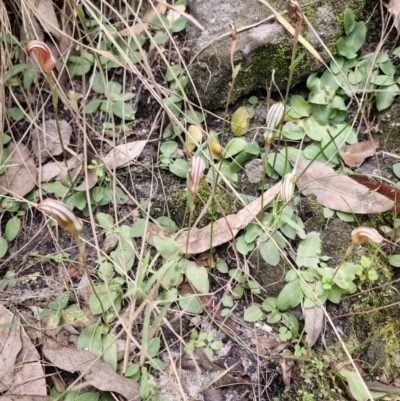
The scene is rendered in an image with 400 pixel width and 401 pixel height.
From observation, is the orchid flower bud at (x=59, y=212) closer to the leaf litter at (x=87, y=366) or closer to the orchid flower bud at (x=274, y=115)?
the leaf litter at (x=87, y=366)

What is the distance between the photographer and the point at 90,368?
1.36m

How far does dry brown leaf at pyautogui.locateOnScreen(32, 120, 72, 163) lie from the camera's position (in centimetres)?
183

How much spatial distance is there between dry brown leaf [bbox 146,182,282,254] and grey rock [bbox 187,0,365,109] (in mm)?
432

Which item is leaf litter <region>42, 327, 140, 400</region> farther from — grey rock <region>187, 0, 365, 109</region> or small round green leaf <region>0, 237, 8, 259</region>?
grey rock <region>187, 0, 365, 109</region>

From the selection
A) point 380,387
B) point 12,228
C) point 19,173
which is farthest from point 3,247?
point 380,387

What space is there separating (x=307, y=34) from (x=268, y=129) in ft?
1.95

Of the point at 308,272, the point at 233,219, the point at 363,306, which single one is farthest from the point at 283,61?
the point at 363,306

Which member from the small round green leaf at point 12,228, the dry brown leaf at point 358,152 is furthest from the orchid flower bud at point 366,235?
the small round green leaf at point 12,228

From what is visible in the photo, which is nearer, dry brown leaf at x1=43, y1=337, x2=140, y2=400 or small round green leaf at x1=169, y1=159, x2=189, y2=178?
dry brown leaf at x1=43, y1=337, x2=140, y2=400

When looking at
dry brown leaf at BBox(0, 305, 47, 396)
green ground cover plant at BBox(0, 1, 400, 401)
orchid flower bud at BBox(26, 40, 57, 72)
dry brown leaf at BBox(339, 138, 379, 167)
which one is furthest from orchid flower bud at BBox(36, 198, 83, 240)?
dry brown leaf at BBox(339, 138, 379, 167)

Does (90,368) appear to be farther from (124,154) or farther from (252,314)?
(124,154)

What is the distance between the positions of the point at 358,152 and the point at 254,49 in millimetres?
546

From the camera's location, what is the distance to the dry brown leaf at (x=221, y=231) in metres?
1.55

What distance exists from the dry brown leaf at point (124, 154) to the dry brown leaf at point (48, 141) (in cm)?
21
